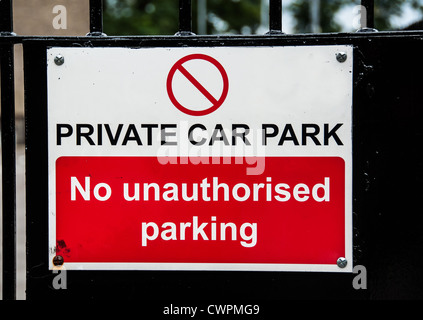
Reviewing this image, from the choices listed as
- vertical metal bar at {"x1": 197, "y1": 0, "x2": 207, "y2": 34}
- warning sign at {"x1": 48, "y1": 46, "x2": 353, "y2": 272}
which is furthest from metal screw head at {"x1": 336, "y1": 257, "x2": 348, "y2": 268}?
vertical metal bar at {"x1": 197, "y1": 0, "x2": 207, "y2": 34}

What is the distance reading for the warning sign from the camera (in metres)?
1.67

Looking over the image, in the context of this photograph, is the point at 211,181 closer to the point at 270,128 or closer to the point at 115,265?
the point at 270,128

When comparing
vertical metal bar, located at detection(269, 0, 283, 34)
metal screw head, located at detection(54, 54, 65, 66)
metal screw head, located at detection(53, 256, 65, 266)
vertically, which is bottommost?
metal screw head, located at detection(53, 256, 65, 266)

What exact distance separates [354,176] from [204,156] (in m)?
0.48

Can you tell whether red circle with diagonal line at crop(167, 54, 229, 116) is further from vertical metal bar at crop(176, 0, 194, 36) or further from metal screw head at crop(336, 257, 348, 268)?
metal screw head at crop(336, 257, 348, 268)

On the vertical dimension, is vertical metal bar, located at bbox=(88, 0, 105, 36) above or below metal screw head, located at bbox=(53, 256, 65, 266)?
above

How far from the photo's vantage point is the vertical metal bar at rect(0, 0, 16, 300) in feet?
5.76

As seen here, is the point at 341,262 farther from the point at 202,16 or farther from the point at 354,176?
the point at 202,16

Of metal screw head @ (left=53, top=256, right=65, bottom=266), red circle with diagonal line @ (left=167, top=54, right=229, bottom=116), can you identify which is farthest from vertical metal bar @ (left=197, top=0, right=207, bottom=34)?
metal screw head @ (left=53, top=256, right=65, bottom=266)

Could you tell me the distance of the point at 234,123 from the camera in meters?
1.67

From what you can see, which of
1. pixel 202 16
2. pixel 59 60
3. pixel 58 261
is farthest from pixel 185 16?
pixel 202 16

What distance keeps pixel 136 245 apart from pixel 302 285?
556mm

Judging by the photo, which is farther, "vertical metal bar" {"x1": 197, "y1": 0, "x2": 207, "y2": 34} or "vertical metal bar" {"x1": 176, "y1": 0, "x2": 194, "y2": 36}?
"vertical metal bar" {"x1": 197, "y1": 0, "x2": 207, "y2": 34}

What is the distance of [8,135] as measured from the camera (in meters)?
1.77
